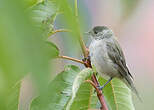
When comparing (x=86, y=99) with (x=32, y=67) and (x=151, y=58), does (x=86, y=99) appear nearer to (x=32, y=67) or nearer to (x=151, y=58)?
(x=32, y=67)

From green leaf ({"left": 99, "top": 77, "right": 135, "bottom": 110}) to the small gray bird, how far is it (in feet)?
4.97

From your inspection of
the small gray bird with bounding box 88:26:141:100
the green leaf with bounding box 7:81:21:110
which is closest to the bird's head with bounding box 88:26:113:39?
the small gray bird with bounding box 88:26:141:100

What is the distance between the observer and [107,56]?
3975 millimetres

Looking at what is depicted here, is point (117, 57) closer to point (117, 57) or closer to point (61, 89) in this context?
point (117, 57)

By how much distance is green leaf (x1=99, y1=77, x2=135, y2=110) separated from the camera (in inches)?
80.5

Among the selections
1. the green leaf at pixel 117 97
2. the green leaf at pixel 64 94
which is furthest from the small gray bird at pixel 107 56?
the green leaf at pixel 64 94

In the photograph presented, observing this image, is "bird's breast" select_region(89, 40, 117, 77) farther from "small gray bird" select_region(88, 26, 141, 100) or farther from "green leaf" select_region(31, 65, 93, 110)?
"green leaf" select_region(31, 65, 93, 110)

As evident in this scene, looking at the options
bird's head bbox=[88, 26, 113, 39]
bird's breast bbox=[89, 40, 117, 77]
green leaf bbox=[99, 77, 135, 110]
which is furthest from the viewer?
bird's head bbox=[88, 26, 113, 39]

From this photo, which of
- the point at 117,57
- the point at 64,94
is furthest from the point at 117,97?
the point at 117,57

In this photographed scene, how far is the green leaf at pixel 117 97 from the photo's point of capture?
6.71ft

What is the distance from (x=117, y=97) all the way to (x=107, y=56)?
1.90 metres

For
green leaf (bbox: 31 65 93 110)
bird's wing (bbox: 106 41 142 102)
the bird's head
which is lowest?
bird's wing (bbox: 106 41 142 102)

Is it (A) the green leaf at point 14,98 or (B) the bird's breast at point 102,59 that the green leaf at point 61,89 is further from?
(B) the bird's breast at point 102,59

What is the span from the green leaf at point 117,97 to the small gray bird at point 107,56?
1.51 meters
